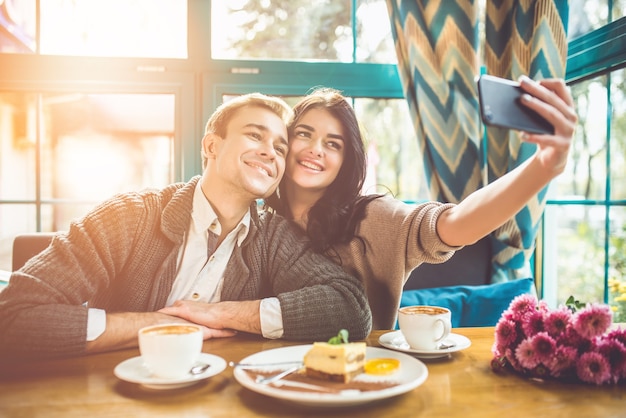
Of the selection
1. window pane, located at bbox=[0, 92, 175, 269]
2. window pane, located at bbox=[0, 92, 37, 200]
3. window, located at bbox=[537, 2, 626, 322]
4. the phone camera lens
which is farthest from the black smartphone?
window pane, located at bbox=[0, 92, 37, 200]

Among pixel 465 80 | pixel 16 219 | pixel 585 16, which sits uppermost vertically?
pixel 585 16

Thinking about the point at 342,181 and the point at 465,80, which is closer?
the point at 342,181

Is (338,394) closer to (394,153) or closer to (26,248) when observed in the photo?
(26,248)

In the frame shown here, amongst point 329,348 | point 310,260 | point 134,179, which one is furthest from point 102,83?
point 329,348

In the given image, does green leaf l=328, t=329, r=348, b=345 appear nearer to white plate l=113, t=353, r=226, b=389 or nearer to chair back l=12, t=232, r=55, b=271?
white plate l=113, t=353, r=226, b=389

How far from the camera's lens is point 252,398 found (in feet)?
2.76

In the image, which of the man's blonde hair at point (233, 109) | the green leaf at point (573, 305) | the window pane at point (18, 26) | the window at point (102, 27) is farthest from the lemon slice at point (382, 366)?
the window pane at point (18, 26)

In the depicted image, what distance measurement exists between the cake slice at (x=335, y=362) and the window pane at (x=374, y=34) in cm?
187

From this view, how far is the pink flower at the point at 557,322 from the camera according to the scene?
0.95 metres

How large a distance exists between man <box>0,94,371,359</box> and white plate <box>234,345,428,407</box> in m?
0.21

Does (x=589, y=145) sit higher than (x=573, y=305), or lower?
higher

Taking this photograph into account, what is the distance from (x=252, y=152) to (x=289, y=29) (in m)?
1.21

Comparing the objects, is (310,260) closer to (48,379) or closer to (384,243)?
(384,243)

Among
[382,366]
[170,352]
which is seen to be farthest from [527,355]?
[170,352]
